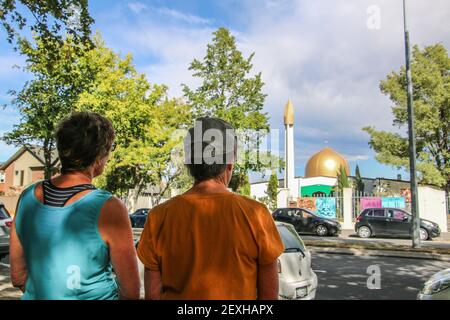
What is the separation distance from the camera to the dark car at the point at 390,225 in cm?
2023

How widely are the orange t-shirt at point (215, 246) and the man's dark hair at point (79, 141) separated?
1.72ft

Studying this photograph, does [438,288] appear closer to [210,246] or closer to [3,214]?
[210,246]

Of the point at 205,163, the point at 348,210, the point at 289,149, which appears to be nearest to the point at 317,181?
the point at 289,149

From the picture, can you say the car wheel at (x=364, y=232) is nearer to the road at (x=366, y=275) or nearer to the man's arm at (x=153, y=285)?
the road at (x=366, y=275)

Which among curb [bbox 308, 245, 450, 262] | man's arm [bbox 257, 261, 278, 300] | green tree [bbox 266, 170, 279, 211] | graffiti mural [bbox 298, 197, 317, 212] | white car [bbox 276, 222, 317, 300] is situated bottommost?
curb [bbox 308, 245, 450, 262]

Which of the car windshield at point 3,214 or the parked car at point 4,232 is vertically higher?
the car windshield at point 3,214

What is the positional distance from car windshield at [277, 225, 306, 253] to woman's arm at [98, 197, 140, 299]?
430 centimetres

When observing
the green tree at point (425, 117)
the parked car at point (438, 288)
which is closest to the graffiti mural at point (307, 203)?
the green tree at point (425, 117)

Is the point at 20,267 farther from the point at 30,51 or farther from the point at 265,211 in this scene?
the point at 30,51

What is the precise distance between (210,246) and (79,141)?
0.87 meters

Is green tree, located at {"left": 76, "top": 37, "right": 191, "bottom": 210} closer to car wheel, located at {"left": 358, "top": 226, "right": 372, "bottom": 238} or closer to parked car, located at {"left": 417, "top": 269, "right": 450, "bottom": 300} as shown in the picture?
car wheel, located at {"left": 358, "top": 226, "right": 372, "bottom": 238}

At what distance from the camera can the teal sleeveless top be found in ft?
6.20

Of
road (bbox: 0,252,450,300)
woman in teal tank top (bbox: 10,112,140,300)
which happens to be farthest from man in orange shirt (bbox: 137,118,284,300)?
road (bbox: 0,252,450,300)
